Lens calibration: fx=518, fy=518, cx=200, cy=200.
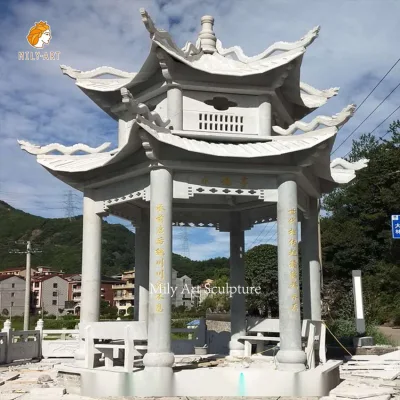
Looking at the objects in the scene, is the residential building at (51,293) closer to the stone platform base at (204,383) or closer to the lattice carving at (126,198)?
the lattice carving at (126,198)

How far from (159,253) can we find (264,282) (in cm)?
3012

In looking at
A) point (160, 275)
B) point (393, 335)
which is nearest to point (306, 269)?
point (160, 275)

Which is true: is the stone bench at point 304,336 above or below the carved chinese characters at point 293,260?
below

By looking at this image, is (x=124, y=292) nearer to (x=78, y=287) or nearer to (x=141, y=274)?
(x=78, y=287)

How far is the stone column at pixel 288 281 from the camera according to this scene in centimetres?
958

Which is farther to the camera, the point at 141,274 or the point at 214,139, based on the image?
the point at 141,274

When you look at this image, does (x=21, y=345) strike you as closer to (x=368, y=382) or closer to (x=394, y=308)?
(x=368, y=382)

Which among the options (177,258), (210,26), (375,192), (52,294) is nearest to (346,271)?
(375,192)

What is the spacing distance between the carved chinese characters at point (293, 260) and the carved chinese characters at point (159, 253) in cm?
246

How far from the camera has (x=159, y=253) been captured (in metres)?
9.61

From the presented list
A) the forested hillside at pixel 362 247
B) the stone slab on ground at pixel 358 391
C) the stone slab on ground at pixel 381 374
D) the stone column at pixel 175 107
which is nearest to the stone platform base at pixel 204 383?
the stone slab on ground at pixel 358 391

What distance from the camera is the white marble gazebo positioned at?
970 centimetres

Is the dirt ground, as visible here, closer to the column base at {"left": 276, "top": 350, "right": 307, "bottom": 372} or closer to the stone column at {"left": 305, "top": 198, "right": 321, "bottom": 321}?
the stone column at {"left": 305, "top": 198, "right": 321, "bottom": 321}

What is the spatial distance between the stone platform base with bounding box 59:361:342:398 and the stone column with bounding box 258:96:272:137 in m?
4.94
